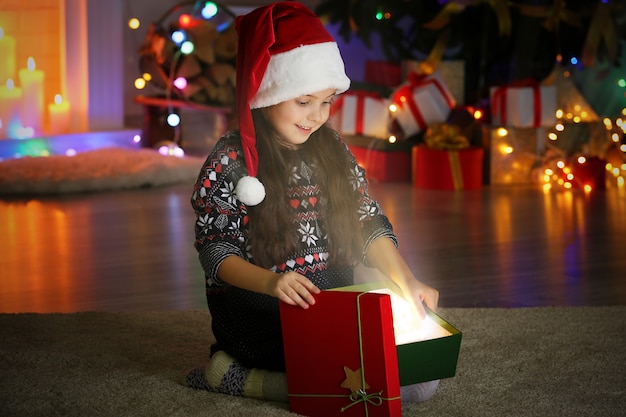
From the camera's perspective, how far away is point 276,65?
145cm

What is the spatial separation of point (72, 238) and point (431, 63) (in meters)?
1.58

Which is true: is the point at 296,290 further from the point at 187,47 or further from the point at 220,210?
the point at 187,47

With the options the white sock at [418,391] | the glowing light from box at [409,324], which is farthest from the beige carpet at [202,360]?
the glowing light from box at [409,324]

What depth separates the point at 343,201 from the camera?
5.06 ft

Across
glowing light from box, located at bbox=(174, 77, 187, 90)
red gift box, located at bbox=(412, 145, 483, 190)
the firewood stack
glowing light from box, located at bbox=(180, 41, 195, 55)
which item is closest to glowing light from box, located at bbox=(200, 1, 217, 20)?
the firewood stack

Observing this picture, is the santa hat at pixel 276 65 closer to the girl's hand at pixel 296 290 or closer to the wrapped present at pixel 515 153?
the girl's hand at pixel 296 290

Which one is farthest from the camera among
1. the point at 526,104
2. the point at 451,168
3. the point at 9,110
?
the point at 9,110

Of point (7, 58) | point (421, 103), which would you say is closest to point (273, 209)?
point (421, 103)

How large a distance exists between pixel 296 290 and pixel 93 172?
91.3 inches

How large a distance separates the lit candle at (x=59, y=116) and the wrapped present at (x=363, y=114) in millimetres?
1158

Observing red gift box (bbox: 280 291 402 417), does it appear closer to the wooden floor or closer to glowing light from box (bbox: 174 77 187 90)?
the wooden floor

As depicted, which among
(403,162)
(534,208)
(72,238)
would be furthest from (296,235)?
(403,162)

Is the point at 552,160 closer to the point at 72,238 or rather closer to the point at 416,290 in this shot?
the point at 72,238

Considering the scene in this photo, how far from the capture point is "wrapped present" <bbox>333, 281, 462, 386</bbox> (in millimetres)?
1313
